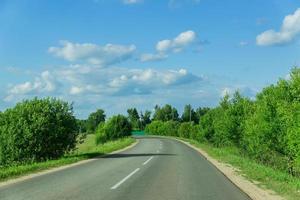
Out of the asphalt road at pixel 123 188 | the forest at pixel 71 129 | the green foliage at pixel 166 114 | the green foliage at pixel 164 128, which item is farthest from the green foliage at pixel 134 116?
the asphalt road at pixel 123 188

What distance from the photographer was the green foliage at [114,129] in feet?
296

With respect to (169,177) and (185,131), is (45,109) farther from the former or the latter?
(185,131)

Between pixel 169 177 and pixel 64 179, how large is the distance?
12.7ft

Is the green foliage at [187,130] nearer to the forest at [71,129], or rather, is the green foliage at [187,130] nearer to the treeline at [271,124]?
the treeline at [271,124]

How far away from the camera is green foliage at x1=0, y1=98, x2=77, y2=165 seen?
28.8 m

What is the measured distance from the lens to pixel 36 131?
98.0ft

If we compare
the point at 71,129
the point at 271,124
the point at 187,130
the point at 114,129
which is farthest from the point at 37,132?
the point at 187,130

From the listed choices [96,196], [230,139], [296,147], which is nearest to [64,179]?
[96,196]

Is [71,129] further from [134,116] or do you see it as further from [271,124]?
[134,116]

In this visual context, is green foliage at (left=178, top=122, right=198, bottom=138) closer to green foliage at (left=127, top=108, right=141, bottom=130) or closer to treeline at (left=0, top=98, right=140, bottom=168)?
treeline at (left=0, top=98, right=140, bottom=168)

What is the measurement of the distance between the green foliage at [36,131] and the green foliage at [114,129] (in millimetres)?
56888

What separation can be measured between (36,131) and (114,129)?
2448 inches

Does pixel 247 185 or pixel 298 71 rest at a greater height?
pixel 298 71

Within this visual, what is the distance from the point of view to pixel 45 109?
103 feet
